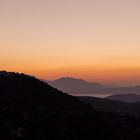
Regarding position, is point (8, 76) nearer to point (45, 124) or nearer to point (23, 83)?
point (23, 83)

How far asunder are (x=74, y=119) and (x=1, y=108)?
1064 centimetres

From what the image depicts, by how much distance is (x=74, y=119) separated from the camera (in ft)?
180

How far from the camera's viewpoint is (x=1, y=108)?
5397 centimetres

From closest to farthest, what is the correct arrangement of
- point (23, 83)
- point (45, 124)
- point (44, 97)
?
1. point (45, 124)
2. point (44, 97)
3. point (23, 83)

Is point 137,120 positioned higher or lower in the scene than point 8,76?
lower

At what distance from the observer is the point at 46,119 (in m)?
52.1

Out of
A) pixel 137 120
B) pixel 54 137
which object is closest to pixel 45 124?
pixel 54 137

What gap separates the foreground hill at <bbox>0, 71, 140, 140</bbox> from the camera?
1870 inches

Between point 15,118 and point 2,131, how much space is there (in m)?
5.18

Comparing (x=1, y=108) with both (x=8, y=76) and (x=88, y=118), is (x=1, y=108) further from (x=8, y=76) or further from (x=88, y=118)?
(x=8, y=76)

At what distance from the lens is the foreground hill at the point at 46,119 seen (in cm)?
4751

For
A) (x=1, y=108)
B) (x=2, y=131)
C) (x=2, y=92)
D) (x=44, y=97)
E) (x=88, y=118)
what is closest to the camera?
(x=2, y=131)

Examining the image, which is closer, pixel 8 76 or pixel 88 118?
pixel 88 118

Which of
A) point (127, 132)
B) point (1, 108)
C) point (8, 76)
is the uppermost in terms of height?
point (8, 76)
